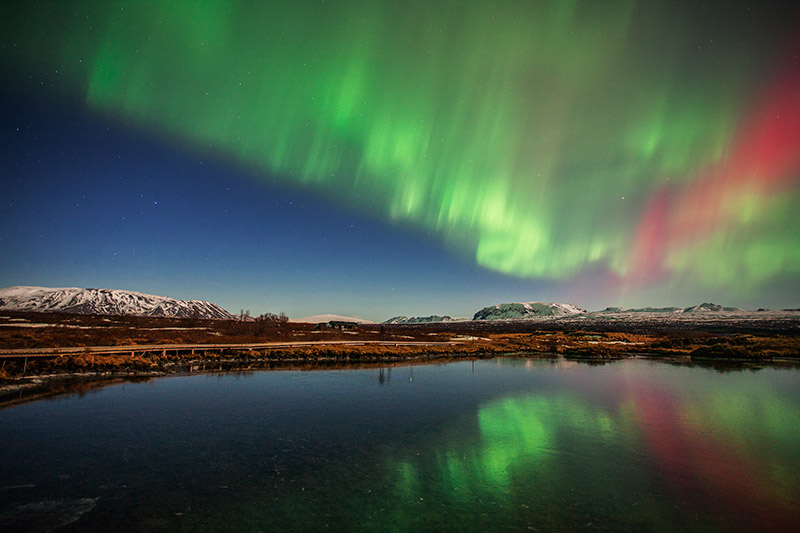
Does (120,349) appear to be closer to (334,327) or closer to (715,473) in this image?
(715,473)

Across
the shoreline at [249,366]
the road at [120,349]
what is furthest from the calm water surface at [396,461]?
the road at [120,349]

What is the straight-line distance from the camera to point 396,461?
13.4 metres

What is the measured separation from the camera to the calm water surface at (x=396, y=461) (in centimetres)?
962

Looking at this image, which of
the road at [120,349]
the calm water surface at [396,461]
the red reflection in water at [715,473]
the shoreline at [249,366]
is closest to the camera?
the calm water surface at [396,461]

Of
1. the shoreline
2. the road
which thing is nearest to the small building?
the road

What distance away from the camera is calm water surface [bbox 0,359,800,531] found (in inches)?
379

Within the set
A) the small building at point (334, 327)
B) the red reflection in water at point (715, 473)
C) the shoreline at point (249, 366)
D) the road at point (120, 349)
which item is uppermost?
the small building at point (334, 327)

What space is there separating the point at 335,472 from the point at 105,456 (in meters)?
8.71

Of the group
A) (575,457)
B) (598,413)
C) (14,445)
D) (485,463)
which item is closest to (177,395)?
(14,445)

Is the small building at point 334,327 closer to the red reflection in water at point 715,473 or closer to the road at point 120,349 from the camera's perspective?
the road at point 120,349

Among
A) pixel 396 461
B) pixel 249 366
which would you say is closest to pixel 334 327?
pixel 249 366

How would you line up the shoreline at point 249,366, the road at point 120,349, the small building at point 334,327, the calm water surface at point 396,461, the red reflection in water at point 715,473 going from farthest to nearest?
the small building at point 334,327 < the road at point 120,349 < the shoreline at point 249,366 < the red reflection in water at point 715,473 < the calm water surface at point 396,461

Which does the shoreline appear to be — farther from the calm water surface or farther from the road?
the road

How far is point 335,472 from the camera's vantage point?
12.4 metres
